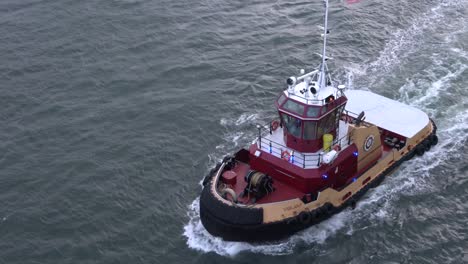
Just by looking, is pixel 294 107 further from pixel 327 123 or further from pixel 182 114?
pixel 182 114

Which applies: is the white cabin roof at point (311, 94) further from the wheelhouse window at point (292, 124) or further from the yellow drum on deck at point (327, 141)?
the yellow drum on deck at point (327, 141)

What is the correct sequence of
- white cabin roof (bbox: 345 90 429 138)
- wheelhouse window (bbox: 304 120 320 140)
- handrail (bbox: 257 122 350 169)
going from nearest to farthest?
1. wheelhouse window (bbox: 304 120 320 140)
2. handrail (bbox: 257 122 350 169)
3. white cabin roof (bbox: 345 90 429 138)

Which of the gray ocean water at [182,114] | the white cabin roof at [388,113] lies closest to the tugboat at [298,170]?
the gray ocean water at [182,114]

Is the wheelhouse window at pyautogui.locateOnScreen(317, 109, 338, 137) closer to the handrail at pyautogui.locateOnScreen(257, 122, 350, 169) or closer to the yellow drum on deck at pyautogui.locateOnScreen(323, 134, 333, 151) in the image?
the yellow drum on deck at pyautogui.locateOnScreen(323, 134, 333, 151)

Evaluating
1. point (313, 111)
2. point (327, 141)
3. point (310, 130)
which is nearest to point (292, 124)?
point (310, 130)

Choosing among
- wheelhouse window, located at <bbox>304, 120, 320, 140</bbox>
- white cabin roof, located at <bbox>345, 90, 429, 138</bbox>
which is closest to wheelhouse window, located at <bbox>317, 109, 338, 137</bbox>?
wheelhouse window, located at <bbox>304, 120, 320, 140</bbox>

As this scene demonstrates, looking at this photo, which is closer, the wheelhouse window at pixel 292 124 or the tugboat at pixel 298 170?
the tugboat at pixel 298 170
